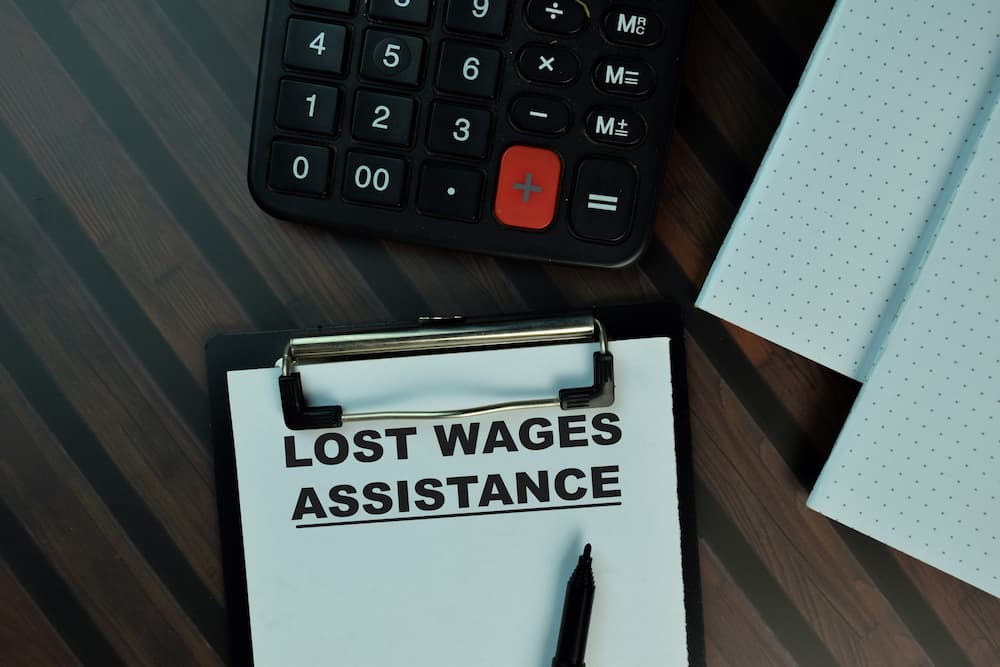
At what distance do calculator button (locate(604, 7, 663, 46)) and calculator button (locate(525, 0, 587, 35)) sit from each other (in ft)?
0.04

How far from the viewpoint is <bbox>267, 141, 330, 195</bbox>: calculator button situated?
37 centimetres

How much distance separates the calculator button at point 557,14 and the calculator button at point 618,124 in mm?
40

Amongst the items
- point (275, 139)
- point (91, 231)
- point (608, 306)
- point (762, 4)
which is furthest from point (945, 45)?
point (91, 231)

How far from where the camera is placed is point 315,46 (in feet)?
1.19

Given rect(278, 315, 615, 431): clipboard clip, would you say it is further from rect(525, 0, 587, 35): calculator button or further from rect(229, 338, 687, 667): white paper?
rect(525, 0, 587, 35): calculator button

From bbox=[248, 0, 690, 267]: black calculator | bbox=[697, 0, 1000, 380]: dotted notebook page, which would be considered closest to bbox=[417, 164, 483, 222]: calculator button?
bbox=[248, 0, 690, 267]: black calculator

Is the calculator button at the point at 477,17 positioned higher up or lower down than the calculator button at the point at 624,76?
higher up

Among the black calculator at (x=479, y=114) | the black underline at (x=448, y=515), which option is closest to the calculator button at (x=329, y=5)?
the black calculator at (x=479, y=114)

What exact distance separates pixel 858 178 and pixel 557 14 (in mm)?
156

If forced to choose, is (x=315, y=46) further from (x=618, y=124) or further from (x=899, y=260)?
(x=899, y=260)

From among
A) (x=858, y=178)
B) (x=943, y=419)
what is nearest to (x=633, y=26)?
(x=858, y=178)

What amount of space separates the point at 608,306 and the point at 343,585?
0.61ft

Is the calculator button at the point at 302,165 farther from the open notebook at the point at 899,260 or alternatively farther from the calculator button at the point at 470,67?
the open notebook at the point at 899,260

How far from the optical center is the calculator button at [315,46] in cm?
36
